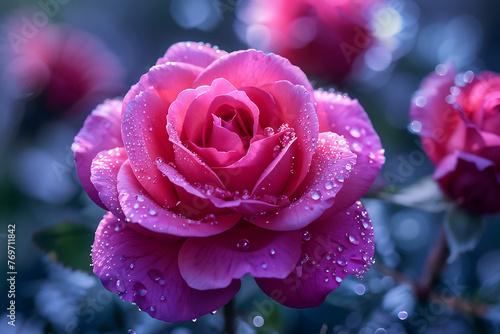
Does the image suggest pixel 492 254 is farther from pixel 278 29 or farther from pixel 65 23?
pixel 65 23

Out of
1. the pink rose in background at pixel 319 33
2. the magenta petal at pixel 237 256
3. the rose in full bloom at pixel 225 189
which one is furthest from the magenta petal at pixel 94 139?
the pink rose in background at pixel 319 33

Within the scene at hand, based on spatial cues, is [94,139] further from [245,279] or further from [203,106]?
[245,279]

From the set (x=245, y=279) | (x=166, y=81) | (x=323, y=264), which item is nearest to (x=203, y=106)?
(x=166, y=81)

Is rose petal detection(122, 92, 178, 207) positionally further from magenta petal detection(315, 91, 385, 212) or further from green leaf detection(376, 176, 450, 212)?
green leaf detection(376, 176, 450, 212)

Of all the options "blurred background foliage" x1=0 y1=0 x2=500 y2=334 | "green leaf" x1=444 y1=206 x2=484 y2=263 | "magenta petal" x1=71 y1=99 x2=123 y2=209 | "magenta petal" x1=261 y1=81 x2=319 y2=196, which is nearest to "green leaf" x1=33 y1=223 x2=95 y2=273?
"blurred background foliage" x1=0 y1=0 x2=500 y2=334

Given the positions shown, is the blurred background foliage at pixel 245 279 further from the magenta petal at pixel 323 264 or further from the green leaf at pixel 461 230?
the magenta petal at pixel 323 264

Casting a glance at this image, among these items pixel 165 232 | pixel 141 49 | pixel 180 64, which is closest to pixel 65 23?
pixel 141 49
